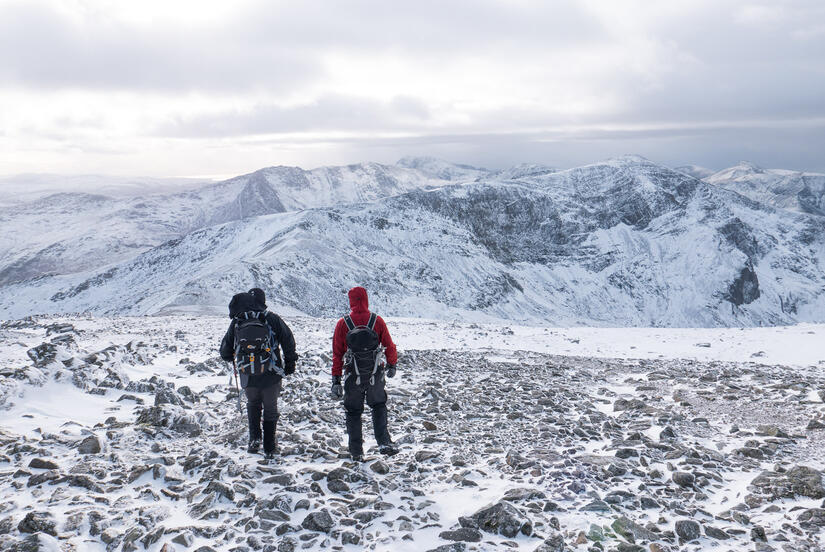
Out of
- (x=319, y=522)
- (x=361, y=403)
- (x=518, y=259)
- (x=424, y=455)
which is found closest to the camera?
(x=319, y=522)

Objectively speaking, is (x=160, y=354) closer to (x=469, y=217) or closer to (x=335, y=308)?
(x=335, y=308)

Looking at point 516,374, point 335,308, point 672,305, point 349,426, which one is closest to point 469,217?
point 672,305

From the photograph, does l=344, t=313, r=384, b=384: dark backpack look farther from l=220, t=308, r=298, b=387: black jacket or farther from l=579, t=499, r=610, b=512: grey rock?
l=579, t=499, r=610, b=512: grey rock

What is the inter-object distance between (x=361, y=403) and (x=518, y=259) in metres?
128

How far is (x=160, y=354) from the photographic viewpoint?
57.1ft

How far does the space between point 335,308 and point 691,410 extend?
67793 millimetres

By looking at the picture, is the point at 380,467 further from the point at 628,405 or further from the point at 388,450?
the point at 628,405

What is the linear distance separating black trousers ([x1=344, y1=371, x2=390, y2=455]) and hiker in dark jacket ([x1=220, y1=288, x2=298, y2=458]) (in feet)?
3.46

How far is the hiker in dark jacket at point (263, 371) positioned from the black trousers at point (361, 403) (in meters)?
1.05

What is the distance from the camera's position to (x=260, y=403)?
8.51 meters

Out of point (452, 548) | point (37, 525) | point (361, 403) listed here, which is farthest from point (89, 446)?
point (452, 548)

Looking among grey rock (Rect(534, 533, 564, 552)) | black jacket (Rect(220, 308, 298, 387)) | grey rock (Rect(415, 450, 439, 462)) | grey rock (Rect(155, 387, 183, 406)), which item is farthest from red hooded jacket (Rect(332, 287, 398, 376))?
grey rock (Rect(155, 387, 183, 406))

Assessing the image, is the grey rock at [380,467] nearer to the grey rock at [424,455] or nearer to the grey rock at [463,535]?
the grey rock at [424,455]

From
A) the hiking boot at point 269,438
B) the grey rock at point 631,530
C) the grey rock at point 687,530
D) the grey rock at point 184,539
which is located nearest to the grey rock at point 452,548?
the grey rock at point 631,530
